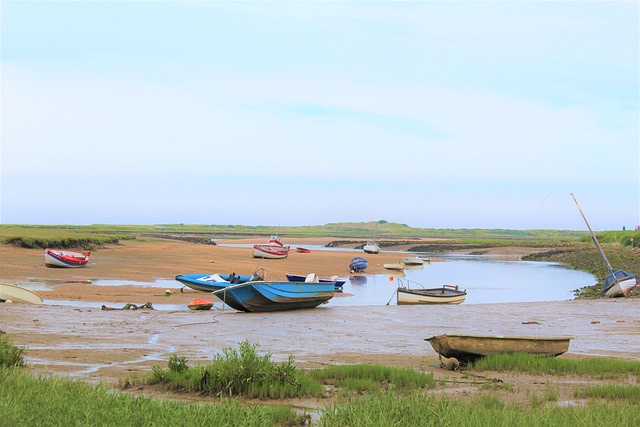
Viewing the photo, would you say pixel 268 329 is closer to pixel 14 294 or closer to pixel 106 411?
pixel 14 294

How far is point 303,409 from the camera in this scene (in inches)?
421

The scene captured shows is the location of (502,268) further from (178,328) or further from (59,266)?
(178,328)

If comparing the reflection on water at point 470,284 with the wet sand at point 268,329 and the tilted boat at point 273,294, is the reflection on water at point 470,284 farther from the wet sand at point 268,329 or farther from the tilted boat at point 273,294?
the tilted boat at point 273,294

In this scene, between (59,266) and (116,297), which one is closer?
(116,297)

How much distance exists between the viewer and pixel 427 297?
116 feet

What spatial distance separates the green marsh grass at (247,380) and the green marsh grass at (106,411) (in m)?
A: 1.58

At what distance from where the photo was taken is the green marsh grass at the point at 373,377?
12.3 m

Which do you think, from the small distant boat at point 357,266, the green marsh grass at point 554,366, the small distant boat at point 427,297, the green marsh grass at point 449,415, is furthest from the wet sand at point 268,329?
the small distant boat at point 357,266

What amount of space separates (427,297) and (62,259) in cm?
2289

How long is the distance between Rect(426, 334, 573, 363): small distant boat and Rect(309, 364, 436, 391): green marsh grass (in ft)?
6.35

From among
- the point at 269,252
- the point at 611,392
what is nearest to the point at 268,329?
the point at 611,392

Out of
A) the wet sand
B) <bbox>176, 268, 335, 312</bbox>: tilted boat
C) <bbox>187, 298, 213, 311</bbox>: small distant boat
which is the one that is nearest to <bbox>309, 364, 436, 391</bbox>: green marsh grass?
the wet sand

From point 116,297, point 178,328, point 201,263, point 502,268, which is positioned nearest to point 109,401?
point 178,328

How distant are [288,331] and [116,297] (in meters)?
11.3
